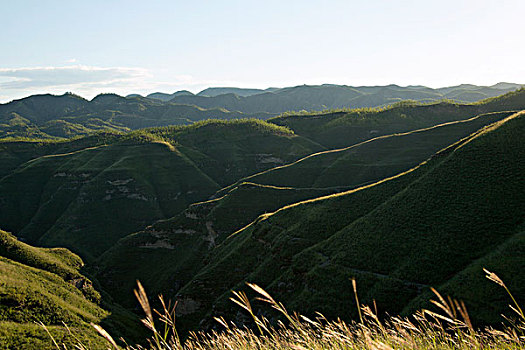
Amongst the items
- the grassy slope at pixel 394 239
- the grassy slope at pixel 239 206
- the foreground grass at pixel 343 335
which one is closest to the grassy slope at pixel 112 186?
the grassy slope at pixel 239 206

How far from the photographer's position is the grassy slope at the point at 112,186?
13712 centimetres

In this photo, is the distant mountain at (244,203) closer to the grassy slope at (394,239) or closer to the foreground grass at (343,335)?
the grassy slope at (394,239)

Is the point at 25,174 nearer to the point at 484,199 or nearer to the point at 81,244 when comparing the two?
the point at 81,244

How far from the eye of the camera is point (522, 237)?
33812mm

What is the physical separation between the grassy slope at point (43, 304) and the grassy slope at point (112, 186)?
65730 millimetres

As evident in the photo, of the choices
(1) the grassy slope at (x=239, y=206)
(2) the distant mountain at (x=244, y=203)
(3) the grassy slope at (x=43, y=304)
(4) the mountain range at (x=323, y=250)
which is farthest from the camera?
(2) the distant mountain at (x=244, y=203)

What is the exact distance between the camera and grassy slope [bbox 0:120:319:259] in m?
137

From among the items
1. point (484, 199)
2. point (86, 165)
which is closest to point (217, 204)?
point (484, 199)

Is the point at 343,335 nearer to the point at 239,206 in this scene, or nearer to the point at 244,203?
the point at 239,206

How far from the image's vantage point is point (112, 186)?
154 meters

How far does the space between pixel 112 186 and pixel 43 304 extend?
124142 mm

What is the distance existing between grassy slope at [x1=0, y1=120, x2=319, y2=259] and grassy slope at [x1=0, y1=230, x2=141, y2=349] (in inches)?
2588

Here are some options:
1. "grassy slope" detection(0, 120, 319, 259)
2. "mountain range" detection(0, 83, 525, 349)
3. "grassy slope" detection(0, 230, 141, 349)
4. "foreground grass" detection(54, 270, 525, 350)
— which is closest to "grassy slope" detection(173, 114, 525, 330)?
"mountain range" detection(0, 83, 525, 349)

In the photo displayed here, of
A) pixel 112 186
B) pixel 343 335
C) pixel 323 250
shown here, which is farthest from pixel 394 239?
pixel 112 186
